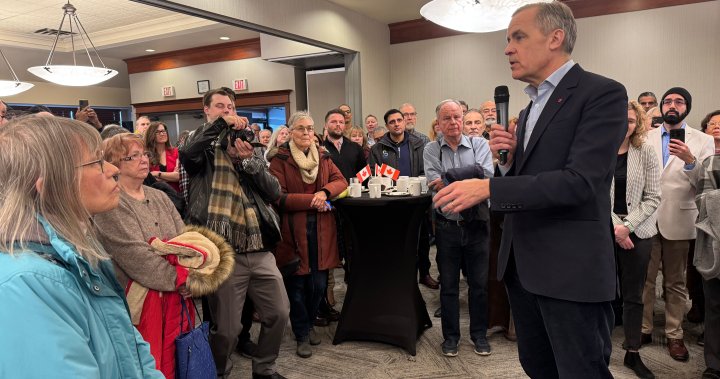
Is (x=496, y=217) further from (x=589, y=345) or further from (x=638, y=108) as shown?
(x=589, y=345)

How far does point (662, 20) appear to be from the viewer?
6.01m

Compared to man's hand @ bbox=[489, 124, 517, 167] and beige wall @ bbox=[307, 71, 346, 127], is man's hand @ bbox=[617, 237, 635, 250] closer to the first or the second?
man's hand @ bbox=[489, 124, 517, 167]

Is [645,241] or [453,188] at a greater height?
[453,188]

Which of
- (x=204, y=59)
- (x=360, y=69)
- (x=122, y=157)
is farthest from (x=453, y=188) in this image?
(x=204, y=59)

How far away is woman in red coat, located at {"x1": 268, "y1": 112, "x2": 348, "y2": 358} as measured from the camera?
2971 mm

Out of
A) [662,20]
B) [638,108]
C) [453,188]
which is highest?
[662,20]

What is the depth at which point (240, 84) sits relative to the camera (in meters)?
8.50

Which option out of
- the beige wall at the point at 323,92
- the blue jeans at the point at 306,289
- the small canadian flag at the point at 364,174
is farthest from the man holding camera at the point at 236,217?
the beige wall at the point at 323,92

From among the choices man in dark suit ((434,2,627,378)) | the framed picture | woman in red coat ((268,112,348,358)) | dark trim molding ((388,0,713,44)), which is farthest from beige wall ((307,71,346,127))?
man in dark suit ((434,2,627,378))

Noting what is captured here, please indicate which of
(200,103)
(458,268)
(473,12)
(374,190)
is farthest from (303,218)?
(200,103)

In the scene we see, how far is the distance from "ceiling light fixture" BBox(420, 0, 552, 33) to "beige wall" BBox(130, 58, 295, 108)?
15.7ft

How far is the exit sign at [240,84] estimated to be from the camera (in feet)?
27.8

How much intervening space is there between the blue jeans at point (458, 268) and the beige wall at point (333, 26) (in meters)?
3.03

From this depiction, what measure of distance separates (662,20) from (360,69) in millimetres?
4247
